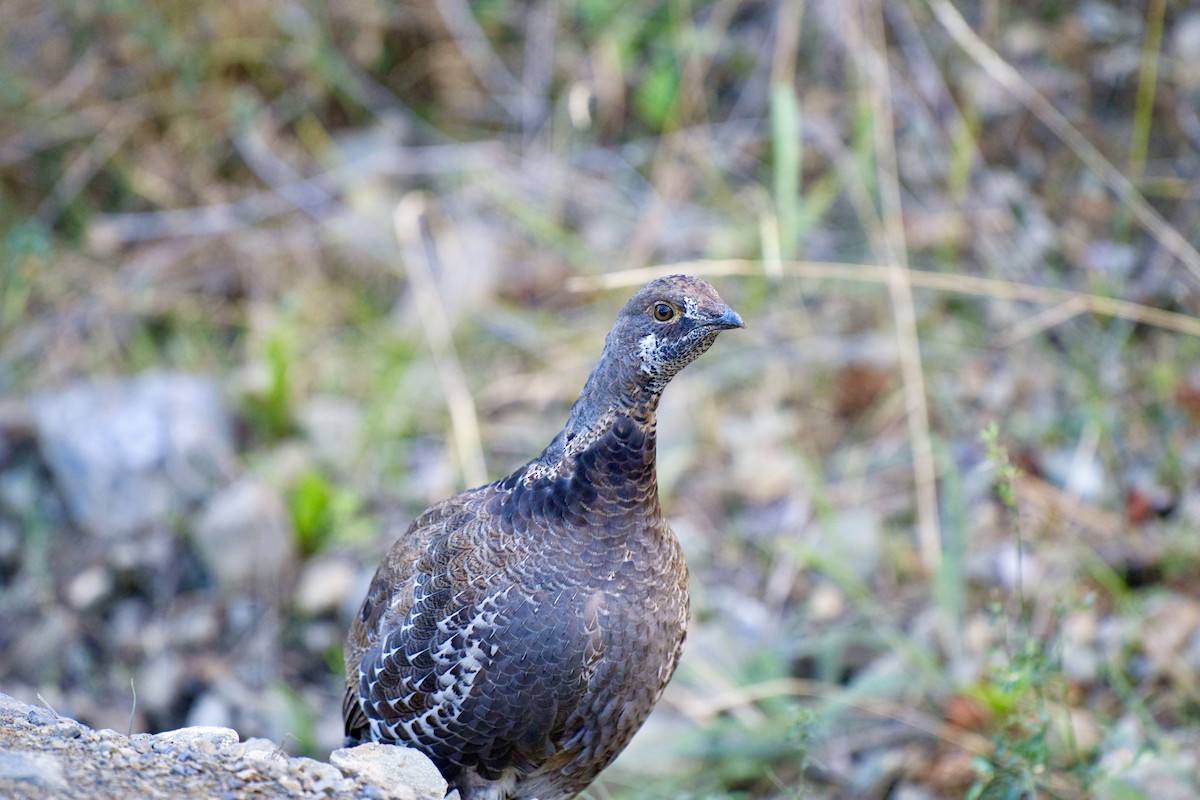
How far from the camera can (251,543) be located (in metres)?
6.06

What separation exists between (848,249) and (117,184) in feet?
15.4

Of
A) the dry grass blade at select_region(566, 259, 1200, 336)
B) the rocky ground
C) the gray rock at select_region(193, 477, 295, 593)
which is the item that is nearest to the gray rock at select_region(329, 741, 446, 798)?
the rocky ground

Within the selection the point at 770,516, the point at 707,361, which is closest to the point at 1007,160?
the point at 707,361

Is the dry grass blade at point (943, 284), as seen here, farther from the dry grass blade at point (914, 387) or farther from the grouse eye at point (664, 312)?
the grouse eye at point (664, 312)

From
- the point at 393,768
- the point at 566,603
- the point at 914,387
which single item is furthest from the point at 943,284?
the point at 393,768

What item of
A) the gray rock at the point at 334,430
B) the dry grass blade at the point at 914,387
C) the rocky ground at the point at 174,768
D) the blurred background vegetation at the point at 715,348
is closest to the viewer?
the rocky ground at the point at 174,768

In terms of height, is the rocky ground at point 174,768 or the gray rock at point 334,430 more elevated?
the gray rock at point 334,430

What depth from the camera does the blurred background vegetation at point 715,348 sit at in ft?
15.9

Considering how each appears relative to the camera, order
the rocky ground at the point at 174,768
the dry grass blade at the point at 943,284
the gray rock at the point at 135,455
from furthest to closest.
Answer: the gray rock at the point at 135,455 < the dry grass blade at the point at 943,284 < the rocky ground at the point at 174,768

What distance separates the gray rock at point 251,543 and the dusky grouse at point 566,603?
2666mm

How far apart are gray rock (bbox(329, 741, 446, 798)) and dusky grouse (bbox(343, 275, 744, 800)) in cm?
18

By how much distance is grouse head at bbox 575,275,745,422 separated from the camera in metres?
3.31

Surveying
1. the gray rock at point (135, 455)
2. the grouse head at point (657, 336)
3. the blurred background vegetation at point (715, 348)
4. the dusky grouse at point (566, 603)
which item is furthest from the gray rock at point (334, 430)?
the grouse head at point (657, 336)

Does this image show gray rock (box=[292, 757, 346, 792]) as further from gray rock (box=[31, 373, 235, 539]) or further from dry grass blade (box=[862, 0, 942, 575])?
gray rock (box=[31, 373, 235, 539])
